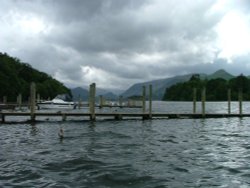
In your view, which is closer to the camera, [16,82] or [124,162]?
[124,162]

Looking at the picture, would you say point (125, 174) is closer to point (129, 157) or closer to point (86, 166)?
point (86, 166)

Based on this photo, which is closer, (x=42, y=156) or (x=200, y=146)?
(x=42, y=156)

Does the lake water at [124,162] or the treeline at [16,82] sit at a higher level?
the treeline at [16,82]

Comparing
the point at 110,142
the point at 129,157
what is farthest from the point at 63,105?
the point at 129,157

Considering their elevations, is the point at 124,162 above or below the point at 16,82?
below

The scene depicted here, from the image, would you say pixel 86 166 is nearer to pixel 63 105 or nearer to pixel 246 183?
pixel 246 183

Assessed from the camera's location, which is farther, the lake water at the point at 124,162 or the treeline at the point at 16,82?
the treeline at the point at 16,82

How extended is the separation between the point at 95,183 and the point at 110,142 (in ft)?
44.8

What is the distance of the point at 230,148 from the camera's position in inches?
1107

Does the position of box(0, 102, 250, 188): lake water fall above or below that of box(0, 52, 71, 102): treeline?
below

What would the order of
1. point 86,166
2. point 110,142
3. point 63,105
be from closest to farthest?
1. point 86,166
2. point 110,142
3. point 63,105

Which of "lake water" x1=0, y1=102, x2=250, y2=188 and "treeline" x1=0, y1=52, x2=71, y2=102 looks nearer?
"lake water" x1=0, y1=102, x2=250, y2=188

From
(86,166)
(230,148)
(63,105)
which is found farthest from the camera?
(63,105)

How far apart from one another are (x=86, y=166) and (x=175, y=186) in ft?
19.3
